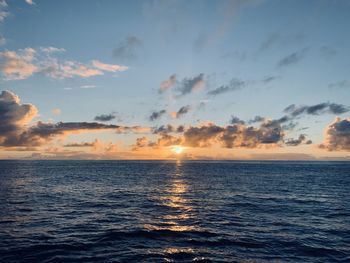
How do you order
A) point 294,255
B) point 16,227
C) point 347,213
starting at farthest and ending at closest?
point 347,213, point 16,227, point 294,255

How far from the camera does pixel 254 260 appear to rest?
29125 mm

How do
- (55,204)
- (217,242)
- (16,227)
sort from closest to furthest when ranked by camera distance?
(217,242) → (16,227) → (55,204)

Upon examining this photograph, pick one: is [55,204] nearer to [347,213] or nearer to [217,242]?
[217,242]

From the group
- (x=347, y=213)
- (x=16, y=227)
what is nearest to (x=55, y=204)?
(x=16, y=227)

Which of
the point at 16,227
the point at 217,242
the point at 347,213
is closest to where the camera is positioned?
the point at 217,242

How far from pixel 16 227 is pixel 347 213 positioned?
53.4m

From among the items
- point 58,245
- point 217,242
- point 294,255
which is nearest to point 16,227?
point 58,245

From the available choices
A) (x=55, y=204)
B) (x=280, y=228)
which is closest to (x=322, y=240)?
(x=280, y=228)

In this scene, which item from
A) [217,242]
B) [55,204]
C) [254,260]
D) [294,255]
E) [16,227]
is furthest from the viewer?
[55,204]

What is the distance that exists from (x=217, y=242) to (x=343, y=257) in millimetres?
12809

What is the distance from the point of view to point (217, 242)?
3484 cm

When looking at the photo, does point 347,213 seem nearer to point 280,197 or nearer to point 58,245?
point 280,197

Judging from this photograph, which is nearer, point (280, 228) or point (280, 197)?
point (280, 228)

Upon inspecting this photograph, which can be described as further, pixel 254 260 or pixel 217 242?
pixel 217 242
